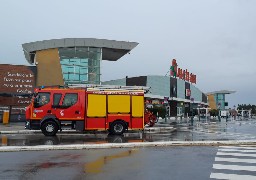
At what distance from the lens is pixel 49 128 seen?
1973 centimetres

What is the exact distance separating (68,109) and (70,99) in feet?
2.07

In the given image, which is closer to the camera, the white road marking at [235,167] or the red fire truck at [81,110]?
the white road marking at [235,167]

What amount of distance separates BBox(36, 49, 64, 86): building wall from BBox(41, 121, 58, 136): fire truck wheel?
67.9 ft

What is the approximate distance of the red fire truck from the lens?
1991cm

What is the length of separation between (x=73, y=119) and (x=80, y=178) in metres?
12.3

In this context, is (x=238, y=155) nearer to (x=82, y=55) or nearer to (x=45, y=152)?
(x=45, y=152)

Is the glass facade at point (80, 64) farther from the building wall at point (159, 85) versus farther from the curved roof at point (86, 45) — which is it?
the building wall at point (159, 85)

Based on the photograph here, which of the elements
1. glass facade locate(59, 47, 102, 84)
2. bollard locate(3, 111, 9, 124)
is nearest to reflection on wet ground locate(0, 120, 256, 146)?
bollard locate(3, 111, 9, 124)

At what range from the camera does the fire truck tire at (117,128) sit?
20.5 meters

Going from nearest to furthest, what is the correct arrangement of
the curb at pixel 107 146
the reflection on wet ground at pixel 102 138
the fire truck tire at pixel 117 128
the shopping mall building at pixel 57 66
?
the curb at pixel 107 146
the reflection on wet ground at pixel 102 138
the fire truck tire at pixel 117 128
the shopping mall building at pixel 57 66

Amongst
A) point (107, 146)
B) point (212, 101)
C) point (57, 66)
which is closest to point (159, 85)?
point (57, 66)

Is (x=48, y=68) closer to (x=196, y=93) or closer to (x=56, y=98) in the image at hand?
(x=56, y=98)

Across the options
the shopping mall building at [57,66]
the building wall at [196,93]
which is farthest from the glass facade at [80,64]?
the building wall at [196,93]

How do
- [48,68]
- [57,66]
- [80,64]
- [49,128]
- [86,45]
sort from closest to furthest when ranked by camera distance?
[49,128] < [48,68] < [57,66] < [86,45] < [80,64]
